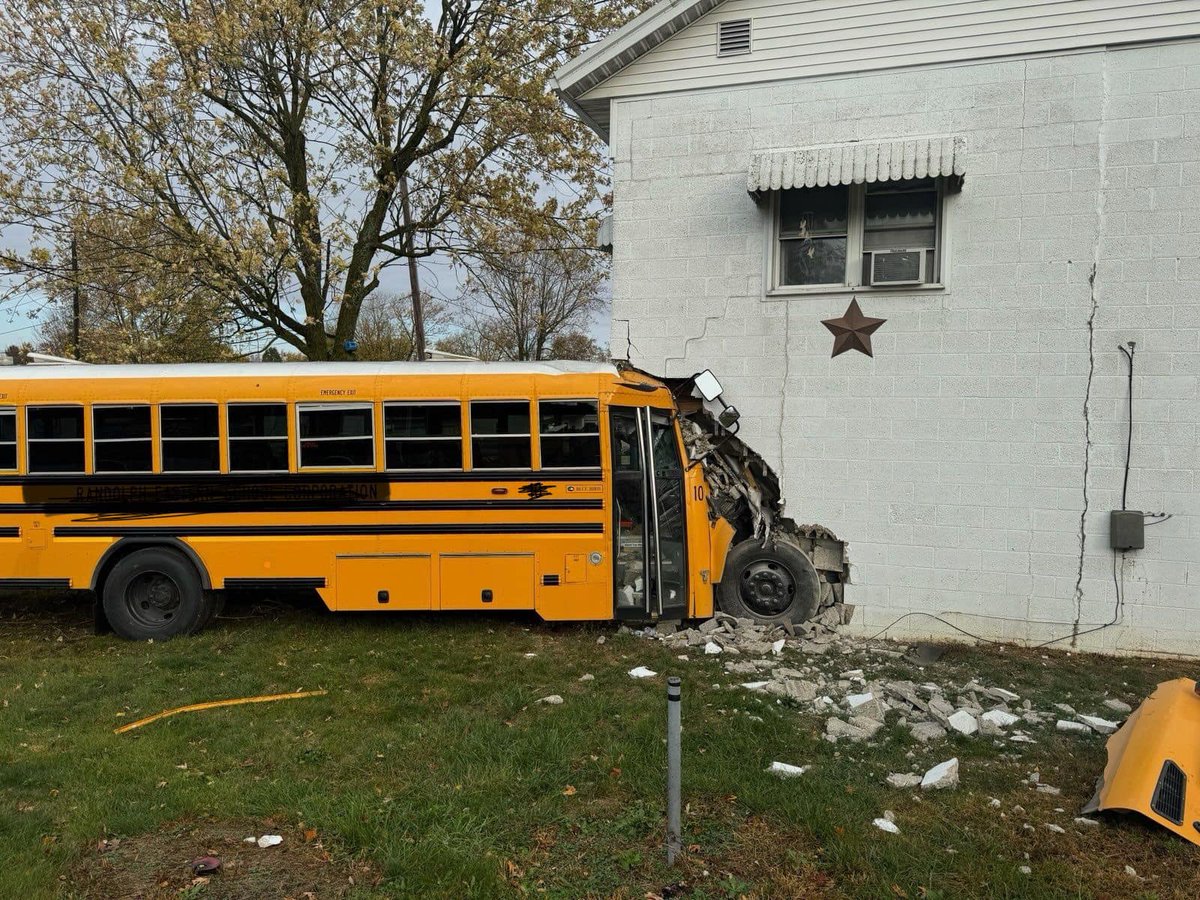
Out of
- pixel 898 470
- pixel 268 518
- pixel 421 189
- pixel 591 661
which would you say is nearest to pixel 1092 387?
pixel 898 470

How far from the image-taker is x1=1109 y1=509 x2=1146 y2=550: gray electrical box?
6.88m

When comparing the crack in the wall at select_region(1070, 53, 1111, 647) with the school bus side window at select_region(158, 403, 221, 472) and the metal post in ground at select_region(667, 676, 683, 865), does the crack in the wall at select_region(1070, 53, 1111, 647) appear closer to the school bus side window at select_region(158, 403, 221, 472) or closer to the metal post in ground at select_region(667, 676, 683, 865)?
the metal post in ground at select_region(667, 676, 683, 865)

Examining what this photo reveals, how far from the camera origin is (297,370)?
7.23 meters

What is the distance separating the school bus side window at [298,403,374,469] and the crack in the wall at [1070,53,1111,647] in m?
6.85

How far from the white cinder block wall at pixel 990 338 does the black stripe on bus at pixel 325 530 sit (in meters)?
2.42

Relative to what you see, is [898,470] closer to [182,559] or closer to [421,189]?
[182,559]

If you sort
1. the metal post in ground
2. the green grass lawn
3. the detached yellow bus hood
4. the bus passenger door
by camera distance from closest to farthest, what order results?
the metal post in ground < the green grass lawn < the detached yellow bus hood < the bus passenger door

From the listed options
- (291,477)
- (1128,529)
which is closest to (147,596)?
(291,477)

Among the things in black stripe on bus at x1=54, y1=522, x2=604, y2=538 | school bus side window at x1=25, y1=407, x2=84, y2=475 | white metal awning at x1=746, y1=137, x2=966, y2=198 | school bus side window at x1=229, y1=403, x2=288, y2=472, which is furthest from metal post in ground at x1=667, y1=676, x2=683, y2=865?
school bus side window at x1=25, y1=407, x2=84, y2=475

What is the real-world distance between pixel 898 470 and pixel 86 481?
8017 millimetres

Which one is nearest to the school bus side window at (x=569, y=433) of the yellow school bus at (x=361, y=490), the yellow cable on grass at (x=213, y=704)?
the yellow school bus at (x=361, y=490)

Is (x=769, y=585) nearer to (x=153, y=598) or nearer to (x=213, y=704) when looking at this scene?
(x=213, y=704)

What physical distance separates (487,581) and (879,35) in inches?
265

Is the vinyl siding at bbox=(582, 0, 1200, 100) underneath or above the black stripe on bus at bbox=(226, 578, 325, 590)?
above
